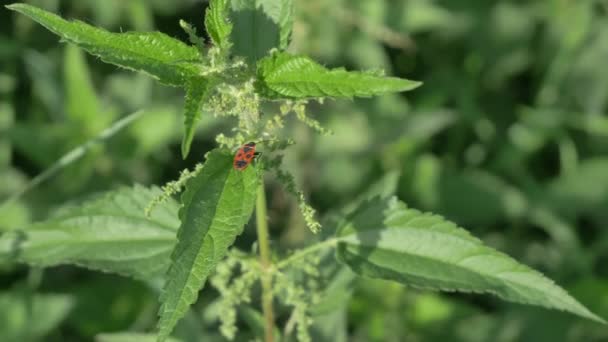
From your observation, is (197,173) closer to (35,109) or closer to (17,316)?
(17,316)

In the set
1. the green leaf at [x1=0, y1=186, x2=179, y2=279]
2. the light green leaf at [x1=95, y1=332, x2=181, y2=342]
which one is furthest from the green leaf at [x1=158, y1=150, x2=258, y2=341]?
the light green leaf at [x1=95, y1=332, x2=181, y2=342]

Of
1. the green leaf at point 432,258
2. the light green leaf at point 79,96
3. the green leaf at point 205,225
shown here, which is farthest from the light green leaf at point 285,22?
the light green leaf at point 79,96

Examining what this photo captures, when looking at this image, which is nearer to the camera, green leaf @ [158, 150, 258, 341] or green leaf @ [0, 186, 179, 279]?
green leaf @ [158, 150, 258, 341]

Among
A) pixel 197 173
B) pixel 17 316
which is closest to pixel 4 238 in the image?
pixel 197 173

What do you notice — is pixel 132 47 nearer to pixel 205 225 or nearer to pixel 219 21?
pixel 219 21

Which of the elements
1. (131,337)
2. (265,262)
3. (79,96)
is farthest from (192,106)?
(79,96)

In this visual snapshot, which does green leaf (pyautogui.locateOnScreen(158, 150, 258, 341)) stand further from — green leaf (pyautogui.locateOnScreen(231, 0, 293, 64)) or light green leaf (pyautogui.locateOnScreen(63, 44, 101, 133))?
light green leaf (pyautogui.locateOnScreen(63, 44, 101, 133))
